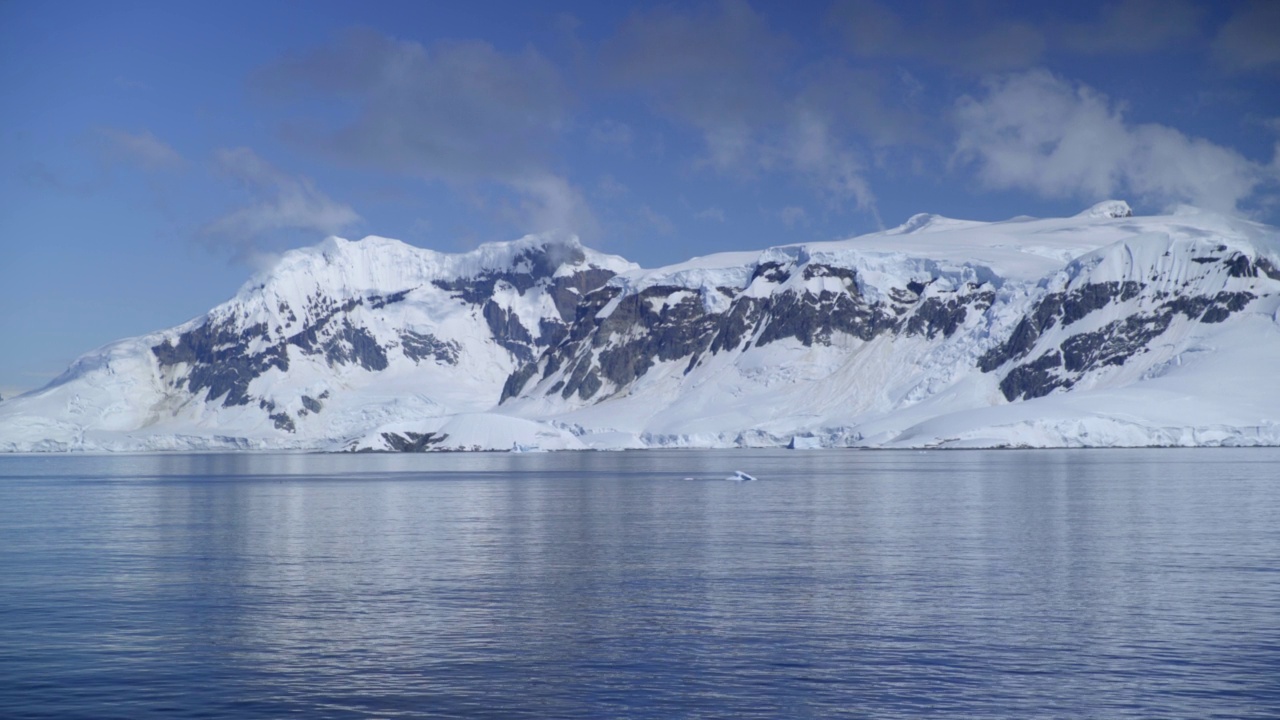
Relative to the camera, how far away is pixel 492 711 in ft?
81.1

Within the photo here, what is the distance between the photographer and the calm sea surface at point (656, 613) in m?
25.9

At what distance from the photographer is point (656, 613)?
35.5 meters

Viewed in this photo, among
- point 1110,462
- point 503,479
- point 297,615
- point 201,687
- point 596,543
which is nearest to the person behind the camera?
point 201,687

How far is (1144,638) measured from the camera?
102 feet

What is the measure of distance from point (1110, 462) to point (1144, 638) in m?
110

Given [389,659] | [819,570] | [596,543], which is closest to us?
[389,659]

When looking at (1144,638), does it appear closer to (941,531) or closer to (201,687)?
(201,687)

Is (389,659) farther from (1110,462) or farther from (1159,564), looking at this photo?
(1110,462)

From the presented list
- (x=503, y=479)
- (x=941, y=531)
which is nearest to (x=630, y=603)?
(x=941, y=531)

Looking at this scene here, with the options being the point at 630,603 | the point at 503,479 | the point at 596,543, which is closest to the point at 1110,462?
the point at 503,479

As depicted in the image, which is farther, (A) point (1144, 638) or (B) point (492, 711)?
(A) point (1144, 638)

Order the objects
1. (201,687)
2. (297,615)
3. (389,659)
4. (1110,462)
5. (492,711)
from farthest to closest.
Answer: (1110,462), (297,615), (389,659), (201,687), (492,711)

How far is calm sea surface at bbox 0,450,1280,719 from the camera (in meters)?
25.9

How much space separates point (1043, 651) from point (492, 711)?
13470 mm
